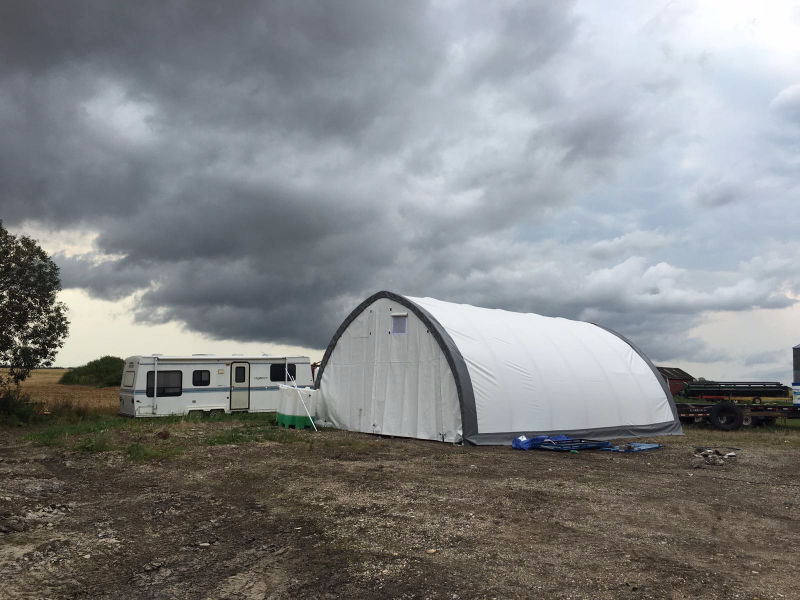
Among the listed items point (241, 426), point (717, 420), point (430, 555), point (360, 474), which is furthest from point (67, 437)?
point (717, 420)

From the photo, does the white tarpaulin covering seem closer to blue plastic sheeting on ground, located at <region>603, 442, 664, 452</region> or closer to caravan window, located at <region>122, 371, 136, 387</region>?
blue plastic sheeting on ground, located at <region>603, 442, 664, 452</region>

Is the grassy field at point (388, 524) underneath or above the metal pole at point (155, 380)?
underneath

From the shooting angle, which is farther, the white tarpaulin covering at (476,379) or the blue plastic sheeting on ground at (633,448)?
the white tarpaulin covering at (476,379)

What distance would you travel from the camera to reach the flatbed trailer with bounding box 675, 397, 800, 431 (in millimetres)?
22245

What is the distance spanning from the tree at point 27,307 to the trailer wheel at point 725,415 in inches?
924

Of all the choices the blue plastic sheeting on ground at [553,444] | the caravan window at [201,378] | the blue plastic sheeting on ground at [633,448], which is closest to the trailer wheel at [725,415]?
the blue plastic sheeting on ground at [633,448]

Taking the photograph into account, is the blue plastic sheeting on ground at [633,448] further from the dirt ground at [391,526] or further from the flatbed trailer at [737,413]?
the flatbed trailer at [737,413]

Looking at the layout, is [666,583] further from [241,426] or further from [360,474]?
[241,426]

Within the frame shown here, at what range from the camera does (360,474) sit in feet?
38.6

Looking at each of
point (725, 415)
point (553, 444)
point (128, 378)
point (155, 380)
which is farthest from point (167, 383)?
point (725, 415)

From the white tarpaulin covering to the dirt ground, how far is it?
2.68m

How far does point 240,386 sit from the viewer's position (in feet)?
82.1

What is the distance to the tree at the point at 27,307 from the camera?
22.2 metres

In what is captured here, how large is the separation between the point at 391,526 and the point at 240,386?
1813 cm
